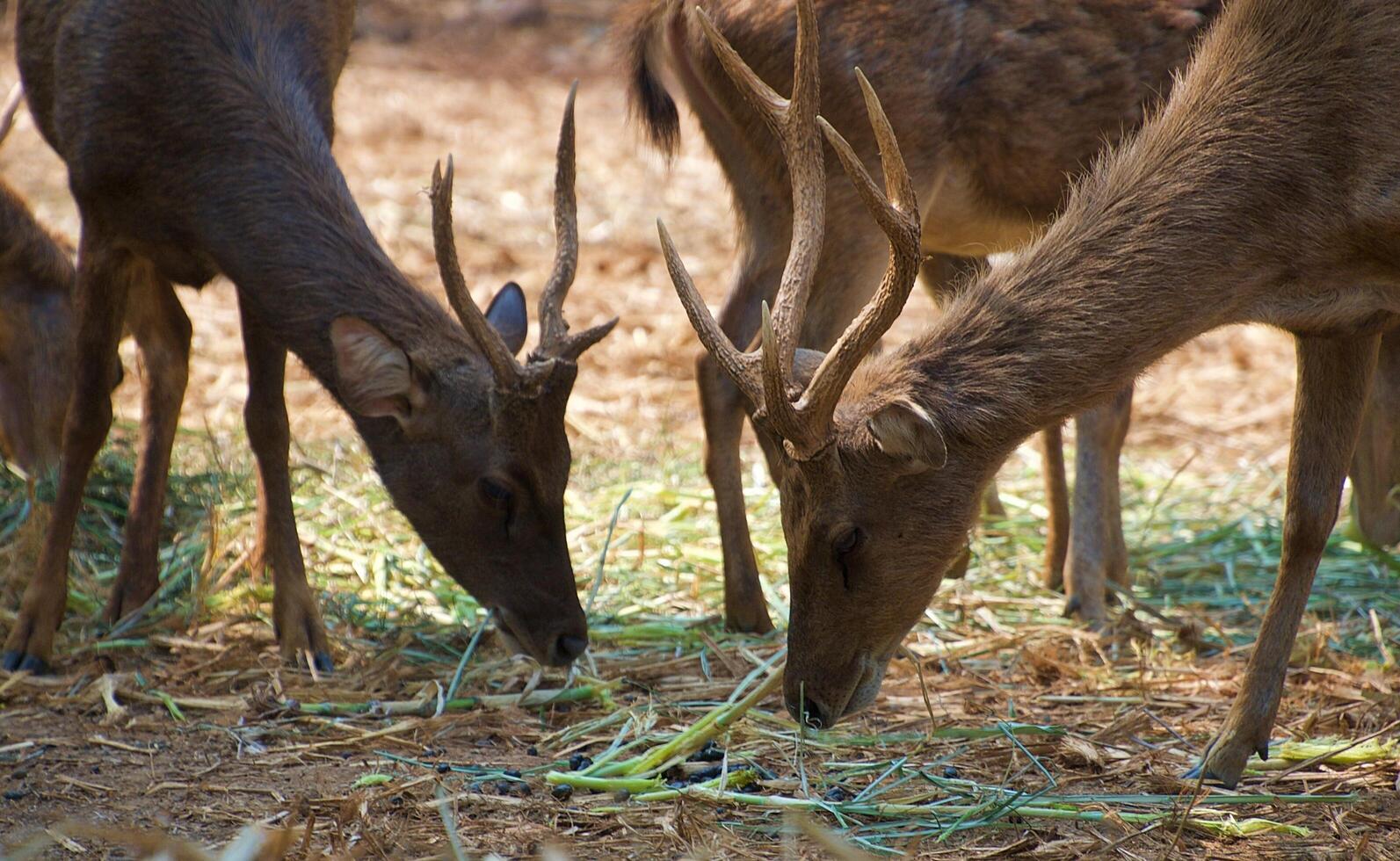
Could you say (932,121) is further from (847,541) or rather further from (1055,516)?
(847,541)

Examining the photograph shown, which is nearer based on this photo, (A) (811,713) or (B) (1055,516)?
(A) (811,713)

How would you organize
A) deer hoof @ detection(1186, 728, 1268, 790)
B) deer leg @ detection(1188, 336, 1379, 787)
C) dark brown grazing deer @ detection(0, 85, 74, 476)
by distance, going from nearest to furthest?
deer hoof @ detection(1186, 728, 1268, 790)
deer leg @ detection(1188, 336, 1379, 787)
dark brown grazing deer @ detection(0, 85, 74, 476)

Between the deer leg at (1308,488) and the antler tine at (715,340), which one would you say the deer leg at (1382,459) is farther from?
the antler tine at (715,340)

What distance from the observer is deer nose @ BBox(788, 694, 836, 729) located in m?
4.06

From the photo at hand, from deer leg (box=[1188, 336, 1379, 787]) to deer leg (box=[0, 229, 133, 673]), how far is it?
3708 millimetres

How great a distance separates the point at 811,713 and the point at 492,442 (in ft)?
4.21

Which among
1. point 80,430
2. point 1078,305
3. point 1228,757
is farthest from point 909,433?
point 80,430

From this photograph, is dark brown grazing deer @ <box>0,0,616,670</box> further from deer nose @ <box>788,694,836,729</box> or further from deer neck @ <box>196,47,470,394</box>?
deer nose @ <box>788,694,836,729</box>

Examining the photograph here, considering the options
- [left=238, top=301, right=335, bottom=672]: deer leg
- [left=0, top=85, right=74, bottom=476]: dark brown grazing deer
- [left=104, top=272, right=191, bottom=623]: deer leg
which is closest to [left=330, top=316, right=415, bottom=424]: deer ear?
[left=238, top=301, right=335, bottom=672]: deer leg

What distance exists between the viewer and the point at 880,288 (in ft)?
12.4

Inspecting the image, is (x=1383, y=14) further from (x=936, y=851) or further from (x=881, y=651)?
(x=936, y=851)

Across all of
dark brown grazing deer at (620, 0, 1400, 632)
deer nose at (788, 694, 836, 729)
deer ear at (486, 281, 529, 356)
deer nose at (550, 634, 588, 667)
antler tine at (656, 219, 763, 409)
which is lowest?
deer nose at (788, 694, 836, 729)

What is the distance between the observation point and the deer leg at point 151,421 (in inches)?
213

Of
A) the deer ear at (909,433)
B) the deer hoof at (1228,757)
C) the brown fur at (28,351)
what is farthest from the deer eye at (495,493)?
the brown fur at (28,351)
